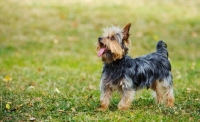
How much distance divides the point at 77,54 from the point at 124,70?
321 inches

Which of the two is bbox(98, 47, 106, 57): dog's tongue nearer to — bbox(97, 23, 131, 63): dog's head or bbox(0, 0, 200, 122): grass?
bbox(97, 23, 131, 63): dog's head

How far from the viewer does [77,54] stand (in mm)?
15336

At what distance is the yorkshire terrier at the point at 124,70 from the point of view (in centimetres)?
705

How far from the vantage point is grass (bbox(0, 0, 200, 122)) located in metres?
7.38

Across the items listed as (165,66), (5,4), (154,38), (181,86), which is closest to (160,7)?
(154,38)

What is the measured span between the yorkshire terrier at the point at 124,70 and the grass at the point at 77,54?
317 mm

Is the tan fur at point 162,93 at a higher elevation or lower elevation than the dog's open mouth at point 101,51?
lower

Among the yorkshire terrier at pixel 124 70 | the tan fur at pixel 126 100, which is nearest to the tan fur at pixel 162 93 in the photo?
the yorkshire terrier at pixel 124 70

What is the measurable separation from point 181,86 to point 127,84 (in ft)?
11.1

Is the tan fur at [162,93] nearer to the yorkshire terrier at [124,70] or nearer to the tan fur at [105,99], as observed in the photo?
the yorkshire terrier at [124,70]

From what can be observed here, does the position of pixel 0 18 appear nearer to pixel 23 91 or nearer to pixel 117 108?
pixel 23 91

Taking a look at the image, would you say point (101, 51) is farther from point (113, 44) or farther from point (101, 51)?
point (113, 44)

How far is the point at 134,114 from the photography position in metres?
7.01

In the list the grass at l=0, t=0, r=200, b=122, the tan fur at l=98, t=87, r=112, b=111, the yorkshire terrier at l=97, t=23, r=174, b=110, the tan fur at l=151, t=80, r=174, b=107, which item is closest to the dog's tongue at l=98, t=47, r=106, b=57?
the yorkshire terrier at l=97, t=23, r=174, b=110
